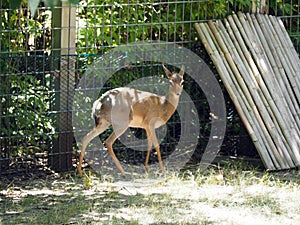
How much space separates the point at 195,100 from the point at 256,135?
36.2 inches

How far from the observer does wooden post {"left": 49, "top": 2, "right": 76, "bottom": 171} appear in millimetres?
7012

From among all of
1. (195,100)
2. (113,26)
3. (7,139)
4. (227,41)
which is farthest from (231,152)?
(7,139)

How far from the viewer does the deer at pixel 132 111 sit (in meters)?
6.91

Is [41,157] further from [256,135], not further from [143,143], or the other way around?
[256,135]

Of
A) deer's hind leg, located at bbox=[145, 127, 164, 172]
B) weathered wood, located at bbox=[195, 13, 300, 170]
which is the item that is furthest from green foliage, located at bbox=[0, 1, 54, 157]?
weathered wood, located at bbox=[195, 13, 300, 170]

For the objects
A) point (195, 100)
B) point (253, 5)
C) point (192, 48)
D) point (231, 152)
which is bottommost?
point (231, 152)

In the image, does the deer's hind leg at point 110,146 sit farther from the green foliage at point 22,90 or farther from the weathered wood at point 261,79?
the weathered wood at point 261,79

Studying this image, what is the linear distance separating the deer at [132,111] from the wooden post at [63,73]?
289 millimetres

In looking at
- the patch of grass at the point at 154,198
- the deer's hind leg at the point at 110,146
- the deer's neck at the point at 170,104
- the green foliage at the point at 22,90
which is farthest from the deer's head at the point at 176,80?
the green foliage at the point at 22,90

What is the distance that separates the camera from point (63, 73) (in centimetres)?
703

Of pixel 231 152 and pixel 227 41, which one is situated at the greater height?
pixel 227 41

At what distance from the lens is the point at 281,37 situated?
7980 millimetres

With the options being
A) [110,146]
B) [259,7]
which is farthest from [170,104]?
[259,7]

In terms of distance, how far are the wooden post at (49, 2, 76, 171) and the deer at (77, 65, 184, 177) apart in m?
0.29
